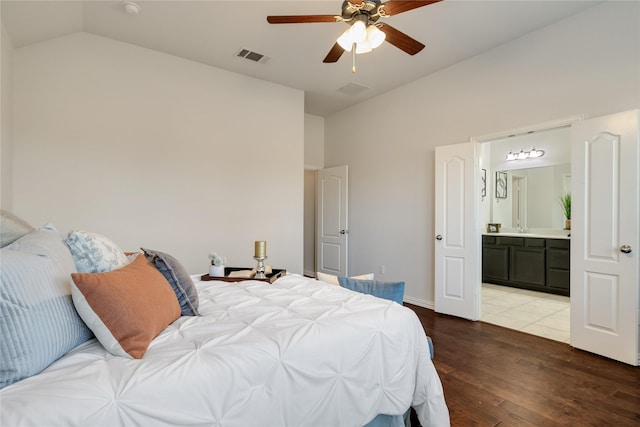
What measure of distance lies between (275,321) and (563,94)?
137 inches

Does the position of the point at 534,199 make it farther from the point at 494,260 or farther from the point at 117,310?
the point at 117,310

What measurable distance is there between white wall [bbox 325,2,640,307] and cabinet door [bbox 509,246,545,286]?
2.19 meters

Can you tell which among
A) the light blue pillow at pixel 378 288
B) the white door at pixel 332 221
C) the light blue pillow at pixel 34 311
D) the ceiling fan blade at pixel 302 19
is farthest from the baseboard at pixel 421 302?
the light blue pillow at pixel 34 311

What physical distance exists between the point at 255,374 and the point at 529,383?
2224mm

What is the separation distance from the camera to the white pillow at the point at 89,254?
1.37m

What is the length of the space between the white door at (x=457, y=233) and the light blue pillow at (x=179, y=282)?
3192 millimetres

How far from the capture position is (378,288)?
79.0 inches

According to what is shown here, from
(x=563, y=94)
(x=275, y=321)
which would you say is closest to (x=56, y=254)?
(x=275, y=321)

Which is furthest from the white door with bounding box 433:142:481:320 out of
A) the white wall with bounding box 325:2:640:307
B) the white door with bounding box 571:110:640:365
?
the white door with bounding box 571:110:640:365

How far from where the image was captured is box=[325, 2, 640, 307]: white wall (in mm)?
2818

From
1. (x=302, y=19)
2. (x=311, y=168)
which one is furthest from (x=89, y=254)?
(x=311, y=168)

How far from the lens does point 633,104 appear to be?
8.84ft

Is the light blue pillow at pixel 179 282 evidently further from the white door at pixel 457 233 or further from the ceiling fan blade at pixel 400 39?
the white door at pixel 457 233

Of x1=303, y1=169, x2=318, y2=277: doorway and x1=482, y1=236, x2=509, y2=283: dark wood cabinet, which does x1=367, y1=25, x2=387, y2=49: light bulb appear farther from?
x1=482, y1=236, x2=509, y2=283: dark wood cabinet
